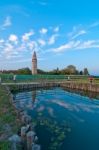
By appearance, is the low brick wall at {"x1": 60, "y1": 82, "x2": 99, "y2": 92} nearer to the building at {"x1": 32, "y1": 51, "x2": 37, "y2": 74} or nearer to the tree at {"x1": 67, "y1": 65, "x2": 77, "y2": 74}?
the building at {"x1": 32, "y1": 51, "x2": 37, "y2": 74}

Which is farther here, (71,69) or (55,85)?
(71,69)

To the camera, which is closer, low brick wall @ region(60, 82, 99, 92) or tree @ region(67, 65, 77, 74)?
low brick wall @ region(60, 82, 99, 92)

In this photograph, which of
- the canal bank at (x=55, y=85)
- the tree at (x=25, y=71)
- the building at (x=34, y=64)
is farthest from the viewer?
the building at (x=34, y=64)

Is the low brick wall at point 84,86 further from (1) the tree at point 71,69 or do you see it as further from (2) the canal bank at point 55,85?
(1) the tree at point 71,69

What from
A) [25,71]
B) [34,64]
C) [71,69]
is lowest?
[25,71]

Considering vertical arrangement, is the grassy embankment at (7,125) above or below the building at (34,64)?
below

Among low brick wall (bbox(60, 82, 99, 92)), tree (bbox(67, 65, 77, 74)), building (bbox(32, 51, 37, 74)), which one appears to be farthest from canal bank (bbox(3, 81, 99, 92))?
tree (bbox(67, 65, 77, 74))

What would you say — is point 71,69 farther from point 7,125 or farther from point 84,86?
point 7,125

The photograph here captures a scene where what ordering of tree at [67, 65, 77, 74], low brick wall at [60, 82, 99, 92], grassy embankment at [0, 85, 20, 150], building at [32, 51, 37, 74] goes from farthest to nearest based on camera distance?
tree at [67, 65, 77, 74] < building at [32, 51, 37, 74] < low brick wall at [60, 82, 99, 92] < grassy embankment at [0, 85, 20, 150]

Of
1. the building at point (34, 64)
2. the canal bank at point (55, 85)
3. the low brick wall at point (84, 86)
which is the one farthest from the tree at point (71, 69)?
the low brick wall at point (84, 86)

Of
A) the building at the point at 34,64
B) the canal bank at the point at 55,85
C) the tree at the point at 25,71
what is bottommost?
the canal bank at the point at 55,85

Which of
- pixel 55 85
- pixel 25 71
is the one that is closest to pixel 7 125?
pixel 55 85

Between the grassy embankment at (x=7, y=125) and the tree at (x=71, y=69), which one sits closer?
the grassy embankment at (x=7, y=125)

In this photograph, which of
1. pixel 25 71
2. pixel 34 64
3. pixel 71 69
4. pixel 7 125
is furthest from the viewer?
pixel 71 69
